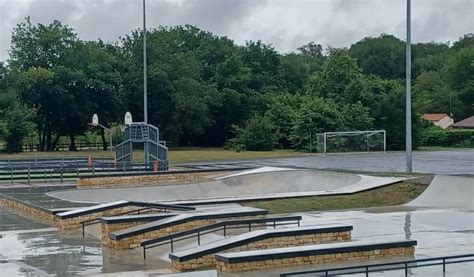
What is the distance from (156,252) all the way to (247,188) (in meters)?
14.4

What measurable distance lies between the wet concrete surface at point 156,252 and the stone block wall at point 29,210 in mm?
498

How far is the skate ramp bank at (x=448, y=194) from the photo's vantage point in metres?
23.2

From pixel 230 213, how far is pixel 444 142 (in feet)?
167

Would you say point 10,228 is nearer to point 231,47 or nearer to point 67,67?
point 67,67

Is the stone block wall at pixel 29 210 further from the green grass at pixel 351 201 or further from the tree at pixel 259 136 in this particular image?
the tree at pixel 259 136

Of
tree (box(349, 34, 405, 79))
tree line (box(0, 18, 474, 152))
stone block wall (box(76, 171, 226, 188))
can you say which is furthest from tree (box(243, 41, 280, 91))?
stone block wall (box(76, 171, 226, 188))

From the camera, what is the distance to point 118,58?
240 ft

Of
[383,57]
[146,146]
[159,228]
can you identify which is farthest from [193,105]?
[383,57]

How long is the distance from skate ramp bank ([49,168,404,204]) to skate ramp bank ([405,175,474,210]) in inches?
85.2

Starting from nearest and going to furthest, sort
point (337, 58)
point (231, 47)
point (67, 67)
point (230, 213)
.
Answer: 1. point (230, 213)
2. point (337, 58)
3. point (67, 67)
4. point (231, 47)

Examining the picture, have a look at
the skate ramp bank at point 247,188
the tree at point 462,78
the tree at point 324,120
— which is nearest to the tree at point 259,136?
the tree at point 324,120

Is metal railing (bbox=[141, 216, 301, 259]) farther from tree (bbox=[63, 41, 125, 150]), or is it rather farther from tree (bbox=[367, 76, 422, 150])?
tree (bbox=[63, 41, 125, 150])

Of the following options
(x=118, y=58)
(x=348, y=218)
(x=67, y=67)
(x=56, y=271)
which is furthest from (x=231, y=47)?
(x=56, y=271)

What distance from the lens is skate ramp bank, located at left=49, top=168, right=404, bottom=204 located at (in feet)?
88.6
